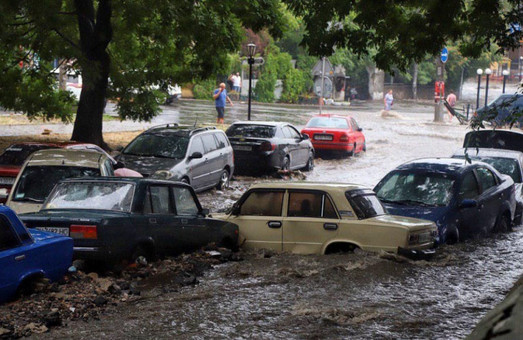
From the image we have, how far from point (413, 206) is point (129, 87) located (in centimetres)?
1518

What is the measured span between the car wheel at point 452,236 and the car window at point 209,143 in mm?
8248

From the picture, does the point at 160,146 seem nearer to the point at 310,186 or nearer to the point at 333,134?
the point at 310,186

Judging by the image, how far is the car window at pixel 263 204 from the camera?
12.5m

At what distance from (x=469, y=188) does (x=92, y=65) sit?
11472 mm

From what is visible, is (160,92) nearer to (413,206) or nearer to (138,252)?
(413,206)

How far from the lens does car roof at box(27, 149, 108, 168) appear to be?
45.6 ft

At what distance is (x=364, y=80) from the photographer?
3012 inches

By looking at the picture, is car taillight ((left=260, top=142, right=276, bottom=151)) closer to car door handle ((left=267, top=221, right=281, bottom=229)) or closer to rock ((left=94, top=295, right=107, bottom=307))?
car door handle ((left=267, top=221, right=281, bottom=229))

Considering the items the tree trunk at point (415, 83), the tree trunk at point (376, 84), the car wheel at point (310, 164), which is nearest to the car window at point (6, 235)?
the car wheel at point (310, 164)

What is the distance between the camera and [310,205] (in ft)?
40.2

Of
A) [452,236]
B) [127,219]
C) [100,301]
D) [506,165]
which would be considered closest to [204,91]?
[506,165]

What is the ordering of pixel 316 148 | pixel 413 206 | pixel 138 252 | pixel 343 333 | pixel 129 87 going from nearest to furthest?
pixel 343 333
pixel 138 252
pixel 413 206
pixel 129 87
pixel 316 148

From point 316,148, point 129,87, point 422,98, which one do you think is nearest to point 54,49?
point 129,87

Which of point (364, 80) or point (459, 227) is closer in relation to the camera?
point (459, 227)
